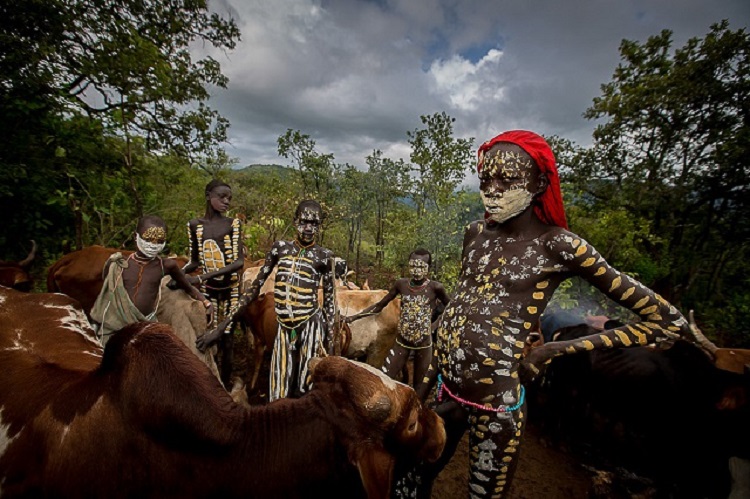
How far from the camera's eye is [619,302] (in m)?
1.51

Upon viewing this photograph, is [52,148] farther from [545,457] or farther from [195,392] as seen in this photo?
[545,457]

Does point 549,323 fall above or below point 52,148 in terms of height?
below

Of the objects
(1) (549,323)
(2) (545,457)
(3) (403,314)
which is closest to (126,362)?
(3) (403,314)

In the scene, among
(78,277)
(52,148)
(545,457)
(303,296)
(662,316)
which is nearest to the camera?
(662,316)

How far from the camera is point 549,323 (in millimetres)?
5301

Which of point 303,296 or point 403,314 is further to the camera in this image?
point 403,314

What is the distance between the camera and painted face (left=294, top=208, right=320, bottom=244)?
307 cm

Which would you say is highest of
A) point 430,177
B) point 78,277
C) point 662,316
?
point 430,177

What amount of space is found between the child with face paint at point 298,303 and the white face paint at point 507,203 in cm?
183

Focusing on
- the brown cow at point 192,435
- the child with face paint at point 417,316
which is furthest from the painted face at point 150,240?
the child with face paint at point 417,316

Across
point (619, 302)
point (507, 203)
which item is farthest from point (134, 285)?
point (619, 302)

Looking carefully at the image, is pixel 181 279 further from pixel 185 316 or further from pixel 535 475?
pixel 535 475

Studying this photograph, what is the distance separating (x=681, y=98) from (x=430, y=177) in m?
7.18

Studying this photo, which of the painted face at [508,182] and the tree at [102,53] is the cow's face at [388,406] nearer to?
the painted face at [508,182]
